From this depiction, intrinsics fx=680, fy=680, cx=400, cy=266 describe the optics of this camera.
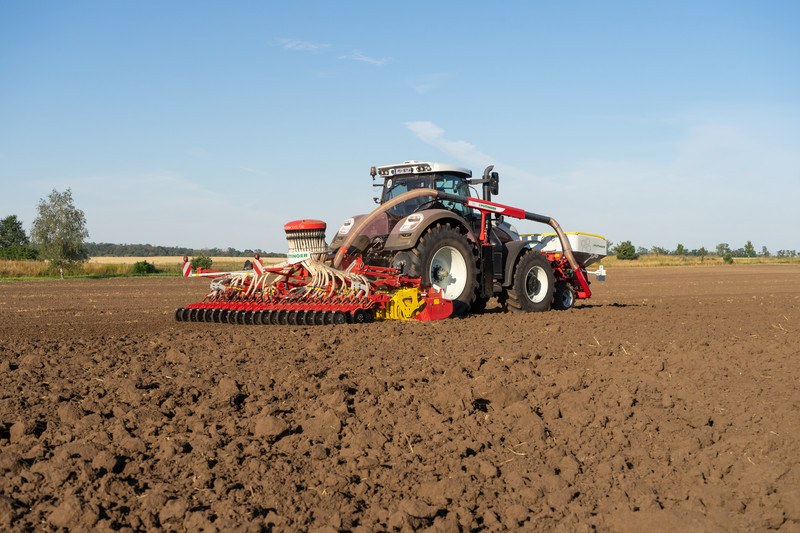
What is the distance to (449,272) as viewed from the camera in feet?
32.3

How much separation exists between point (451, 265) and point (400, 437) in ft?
19.5

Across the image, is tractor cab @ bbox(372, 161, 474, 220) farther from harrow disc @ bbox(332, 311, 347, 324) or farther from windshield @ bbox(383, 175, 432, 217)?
harrow disc @ bbox(332, 311, 347, 324)

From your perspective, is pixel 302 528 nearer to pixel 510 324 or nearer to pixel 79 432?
pixel 79 432

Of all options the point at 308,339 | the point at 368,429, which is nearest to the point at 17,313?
the point at 308,339

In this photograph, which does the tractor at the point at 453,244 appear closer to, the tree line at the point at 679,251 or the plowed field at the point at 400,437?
the plowed field at the point at 400,437

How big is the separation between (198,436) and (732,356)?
4.72 m

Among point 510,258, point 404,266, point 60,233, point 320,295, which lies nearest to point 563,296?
point 510,258

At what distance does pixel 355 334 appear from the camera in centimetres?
759

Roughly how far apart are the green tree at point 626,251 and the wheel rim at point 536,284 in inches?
2066

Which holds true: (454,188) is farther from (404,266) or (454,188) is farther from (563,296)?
(563,296)

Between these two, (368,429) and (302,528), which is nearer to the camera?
(302,528)

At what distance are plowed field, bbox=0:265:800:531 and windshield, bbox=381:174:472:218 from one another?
3.59 metres

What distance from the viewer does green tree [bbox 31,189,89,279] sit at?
1421 inches

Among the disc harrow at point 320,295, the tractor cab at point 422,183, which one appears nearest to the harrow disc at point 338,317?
the disc harrow at point 320,295
